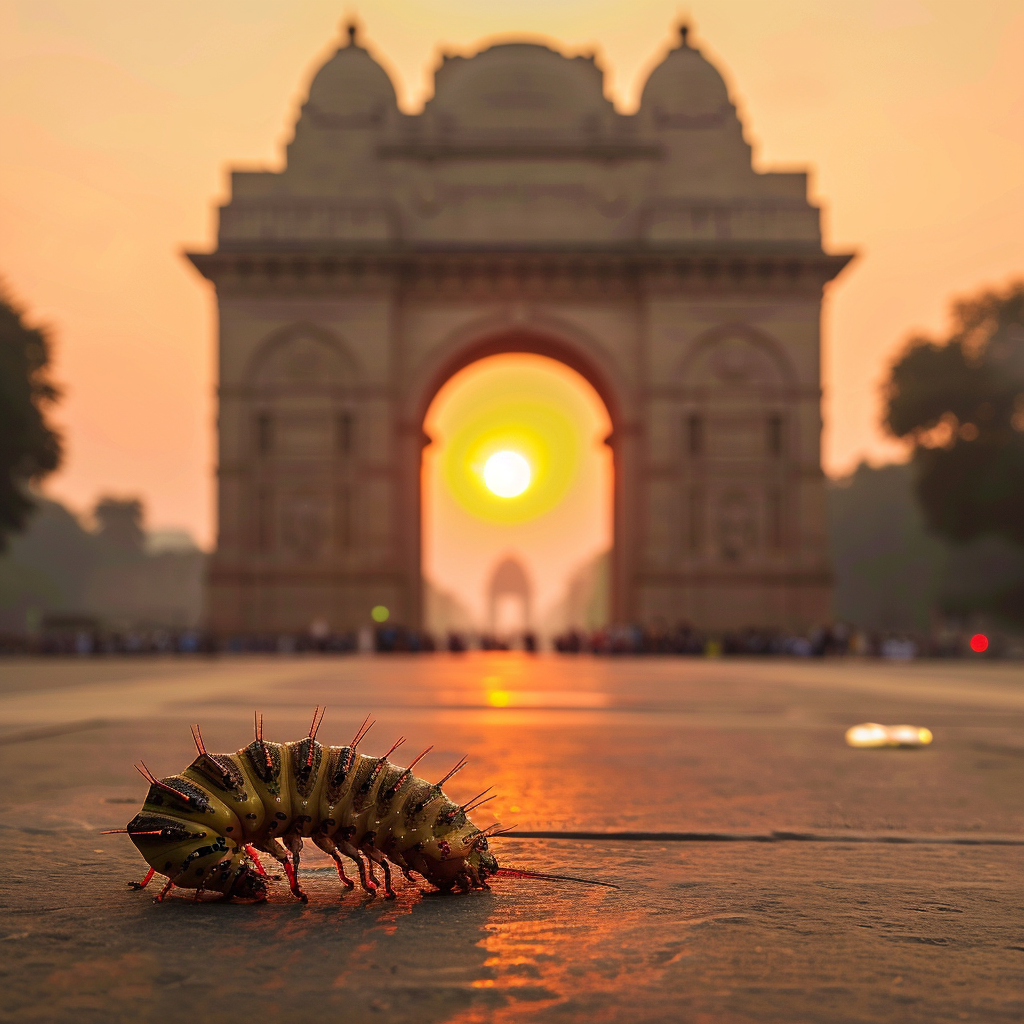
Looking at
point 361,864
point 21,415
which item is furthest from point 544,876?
point 21,415

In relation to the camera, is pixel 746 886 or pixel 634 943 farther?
pixel 746 886

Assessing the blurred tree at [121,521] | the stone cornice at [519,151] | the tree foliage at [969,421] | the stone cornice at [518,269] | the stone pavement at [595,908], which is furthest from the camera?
the blurred tree at [121,521]

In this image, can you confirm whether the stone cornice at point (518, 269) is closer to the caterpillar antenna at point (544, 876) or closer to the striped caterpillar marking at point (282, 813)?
the caterpillar antenna at point (544, 876)

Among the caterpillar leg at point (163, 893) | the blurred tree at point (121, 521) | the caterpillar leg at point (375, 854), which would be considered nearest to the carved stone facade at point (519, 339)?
the caterpillar leg at point (163, 893)

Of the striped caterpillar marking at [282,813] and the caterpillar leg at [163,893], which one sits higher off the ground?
the striped caterpillar marking at [282,813]

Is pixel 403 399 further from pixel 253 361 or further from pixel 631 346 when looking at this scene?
pixel 631 346

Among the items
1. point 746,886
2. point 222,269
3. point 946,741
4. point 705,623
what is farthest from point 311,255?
point 746,886
